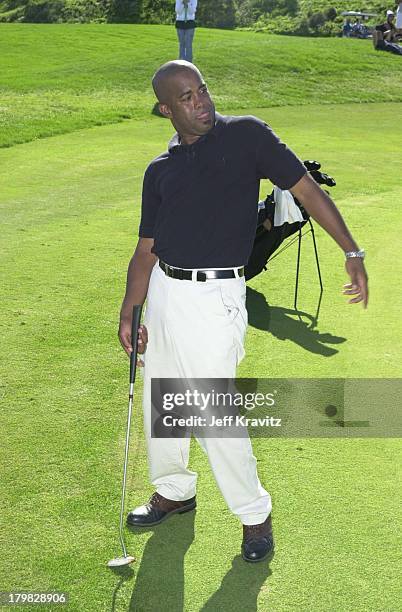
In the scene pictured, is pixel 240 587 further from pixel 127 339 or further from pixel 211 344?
pixel 127 339

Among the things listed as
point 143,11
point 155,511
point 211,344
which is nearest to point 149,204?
point 211,344

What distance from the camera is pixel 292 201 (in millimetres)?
8344

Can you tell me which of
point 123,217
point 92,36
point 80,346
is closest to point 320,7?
point 92,36

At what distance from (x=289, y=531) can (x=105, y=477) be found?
1150 millimetres

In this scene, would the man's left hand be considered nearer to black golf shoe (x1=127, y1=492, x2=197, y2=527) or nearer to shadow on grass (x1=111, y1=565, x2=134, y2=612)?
black golf shoe (x1=127, y1=492, x2=197, y2=527)

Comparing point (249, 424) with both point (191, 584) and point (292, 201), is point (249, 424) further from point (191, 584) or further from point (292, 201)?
point (292, 201)

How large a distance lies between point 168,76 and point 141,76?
24245 mm

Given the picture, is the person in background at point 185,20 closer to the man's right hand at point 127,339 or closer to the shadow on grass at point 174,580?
the man's right hand at point 127,339

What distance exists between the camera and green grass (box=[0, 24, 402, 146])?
2220 cm

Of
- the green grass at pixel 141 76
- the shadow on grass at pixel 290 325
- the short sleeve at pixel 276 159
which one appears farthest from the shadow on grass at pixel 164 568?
the green grass at pixel 141 76

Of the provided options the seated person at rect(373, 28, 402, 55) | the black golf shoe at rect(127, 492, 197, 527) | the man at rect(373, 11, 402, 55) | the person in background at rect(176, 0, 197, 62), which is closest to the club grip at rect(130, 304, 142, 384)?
the black golf shoe at rect(127, 492, 197, 527)

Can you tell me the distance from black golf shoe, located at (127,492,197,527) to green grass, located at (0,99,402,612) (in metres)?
0.06

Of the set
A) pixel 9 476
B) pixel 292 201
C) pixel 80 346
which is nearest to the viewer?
pixel 9 476

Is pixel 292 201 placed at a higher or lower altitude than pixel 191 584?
higher
